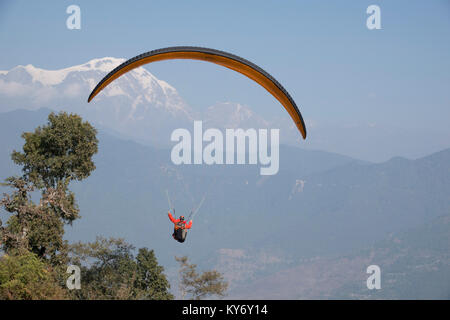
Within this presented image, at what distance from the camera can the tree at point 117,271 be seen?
23.3m

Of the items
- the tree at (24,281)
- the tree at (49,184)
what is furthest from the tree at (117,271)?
the tree at (24,281)

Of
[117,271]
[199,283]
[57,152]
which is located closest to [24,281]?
[117,271]

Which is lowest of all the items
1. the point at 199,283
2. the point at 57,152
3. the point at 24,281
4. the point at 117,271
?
the point at 24,281

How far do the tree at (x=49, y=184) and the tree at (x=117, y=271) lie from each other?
6.64 ft

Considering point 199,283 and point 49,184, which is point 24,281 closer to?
point 49,184

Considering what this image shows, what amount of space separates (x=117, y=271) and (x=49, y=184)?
5535mm

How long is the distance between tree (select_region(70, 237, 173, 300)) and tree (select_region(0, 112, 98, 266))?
2.02m

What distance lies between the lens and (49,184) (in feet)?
83.0

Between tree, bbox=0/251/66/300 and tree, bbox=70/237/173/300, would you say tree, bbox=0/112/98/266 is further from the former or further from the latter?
tree, bbox=0/251/66/300

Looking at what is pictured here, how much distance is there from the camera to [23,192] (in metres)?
23.0

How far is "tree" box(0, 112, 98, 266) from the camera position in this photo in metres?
22.5
